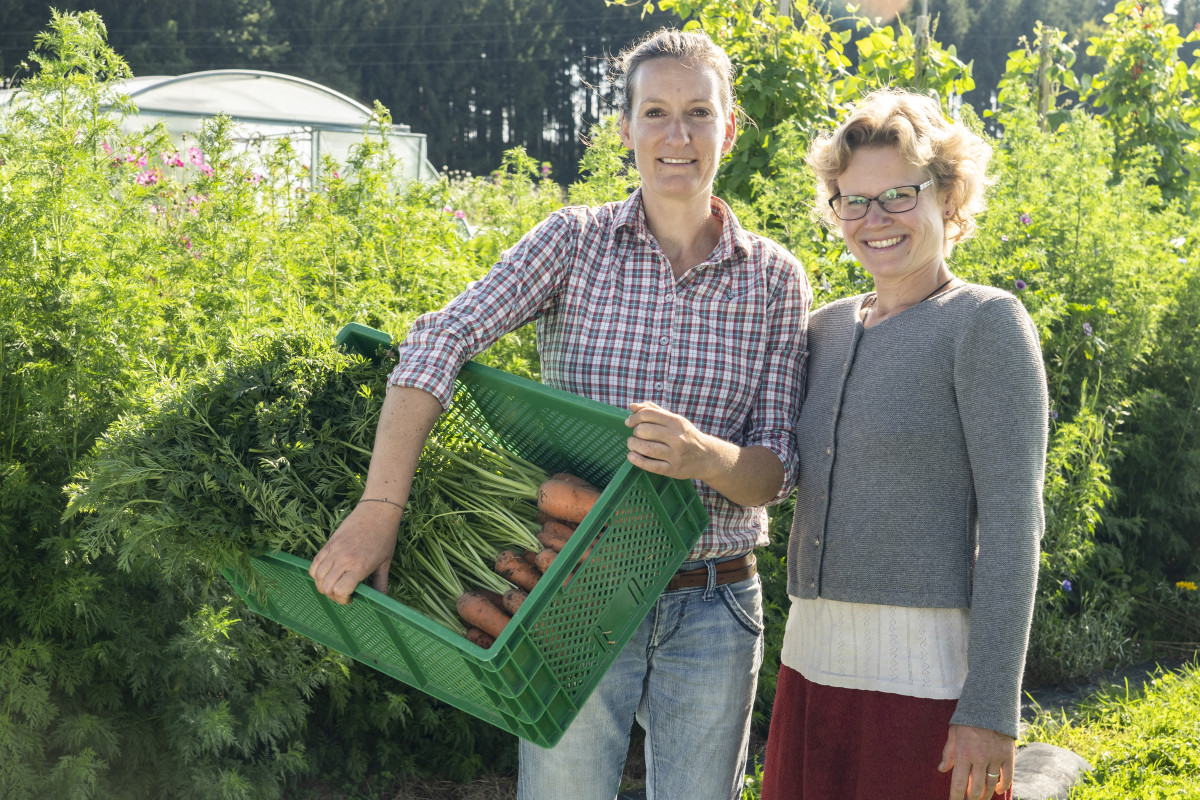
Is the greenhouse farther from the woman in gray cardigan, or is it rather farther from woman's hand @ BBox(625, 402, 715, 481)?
woman's hand @ BBox(625, 402, 715, 481)

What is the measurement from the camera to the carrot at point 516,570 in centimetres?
182

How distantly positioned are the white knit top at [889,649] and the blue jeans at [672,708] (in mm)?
161

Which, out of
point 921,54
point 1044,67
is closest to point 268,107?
point 1044,67

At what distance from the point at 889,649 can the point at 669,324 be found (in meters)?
0.74

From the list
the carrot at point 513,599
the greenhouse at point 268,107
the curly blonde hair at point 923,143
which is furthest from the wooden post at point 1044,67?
the greenhouse at point 268,107

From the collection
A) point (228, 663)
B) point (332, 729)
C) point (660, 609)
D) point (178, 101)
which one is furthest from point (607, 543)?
point (178, 101)

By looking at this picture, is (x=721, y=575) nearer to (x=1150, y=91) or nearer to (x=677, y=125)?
(x=677, y=125)

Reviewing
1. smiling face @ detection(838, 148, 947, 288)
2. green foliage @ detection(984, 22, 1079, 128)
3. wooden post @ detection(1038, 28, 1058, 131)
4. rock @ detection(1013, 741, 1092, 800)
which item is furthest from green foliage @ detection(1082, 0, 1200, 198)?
smiling face @ detection(838, 148, 947, 288)

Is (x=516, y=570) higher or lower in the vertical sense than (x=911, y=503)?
lower

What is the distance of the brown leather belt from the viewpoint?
74.6 inches

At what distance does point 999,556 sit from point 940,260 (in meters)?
0.60

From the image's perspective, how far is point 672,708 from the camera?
1888 millimetres

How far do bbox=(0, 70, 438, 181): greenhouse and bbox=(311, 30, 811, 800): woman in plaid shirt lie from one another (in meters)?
10.6

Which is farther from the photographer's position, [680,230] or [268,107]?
[268,107]
